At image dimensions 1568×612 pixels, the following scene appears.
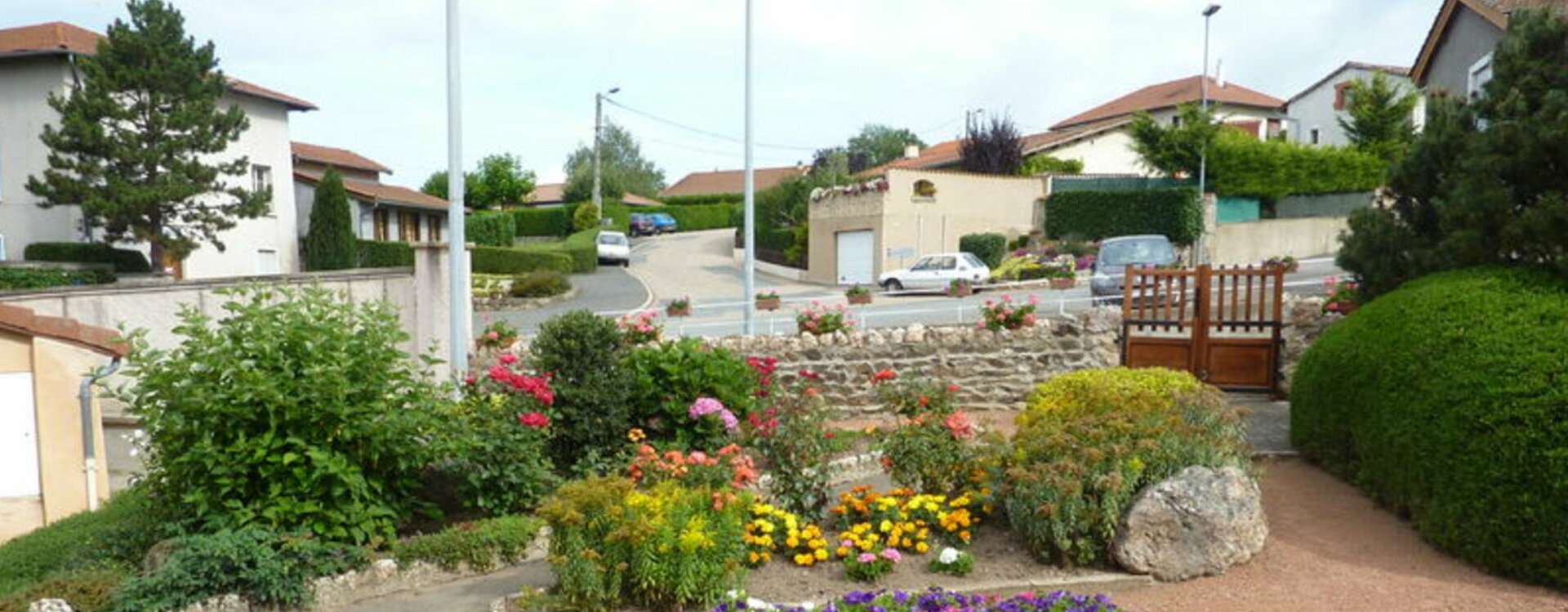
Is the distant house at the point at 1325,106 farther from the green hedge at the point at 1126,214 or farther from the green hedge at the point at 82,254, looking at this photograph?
the green hedge at the point at 82,254

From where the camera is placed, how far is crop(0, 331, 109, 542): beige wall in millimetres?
11016

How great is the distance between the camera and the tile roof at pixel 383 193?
36450 millimetres

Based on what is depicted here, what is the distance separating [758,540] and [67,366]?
9.11m

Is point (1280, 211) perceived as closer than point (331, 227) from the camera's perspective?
No

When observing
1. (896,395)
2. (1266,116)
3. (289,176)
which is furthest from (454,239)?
(1266,116)

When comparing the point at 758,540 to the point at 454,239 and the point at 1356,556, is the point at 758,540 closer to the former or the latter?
the point at 1356,556

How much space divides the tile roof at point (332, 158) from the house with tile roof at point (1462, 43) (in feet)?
115

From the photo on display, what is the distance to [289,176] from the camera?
111ft

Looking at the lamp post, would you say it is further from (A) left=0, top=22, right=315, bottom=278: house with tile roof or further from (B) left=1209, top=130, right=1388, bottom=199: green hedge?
(A) left=0, top=22, right=315, bottom=278: house with tile roof

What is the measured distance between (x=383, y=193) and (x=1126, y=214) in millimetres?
27544

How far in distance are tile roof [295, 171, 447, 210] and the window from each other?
0.67 meters

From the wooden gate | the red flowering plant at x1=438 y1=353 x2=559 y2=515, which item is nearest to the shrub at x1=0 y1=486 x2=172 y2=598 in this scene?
the red flowering plant at x1=438 y1=353 x2=559 y2=515

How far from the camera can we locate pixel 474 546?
7.24 metres

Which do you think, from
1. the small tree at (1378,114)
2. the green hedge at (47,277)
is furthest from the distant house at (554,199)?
the small tree at (1378,114)
